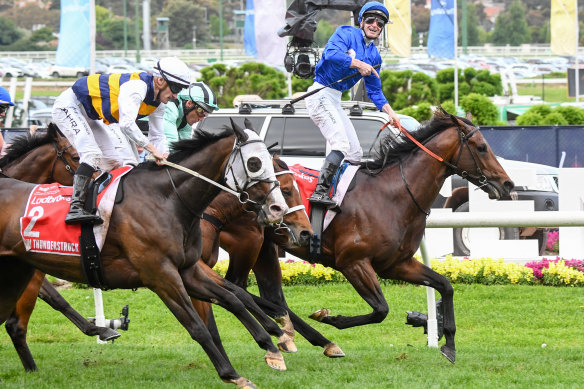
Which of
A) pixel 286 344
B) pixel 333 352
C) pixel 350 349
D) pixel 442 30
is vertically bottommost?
pixel 350 349

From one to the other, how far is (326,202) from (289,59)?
→ 13.8 feet

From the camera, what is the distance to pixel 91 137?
6.64 m

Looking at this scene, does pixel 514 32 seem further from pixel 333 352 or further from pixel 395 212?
pixel 333 352

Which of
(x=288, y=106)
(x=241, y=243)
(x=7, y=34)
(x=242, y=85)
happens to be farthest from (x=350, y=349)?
(x=7, y=34)

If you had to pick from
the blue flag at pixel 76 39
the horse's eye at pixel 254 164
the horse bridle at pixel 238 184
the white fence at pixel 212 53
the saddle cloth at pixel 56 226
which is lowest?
the saddle cloth at pixel 56 226

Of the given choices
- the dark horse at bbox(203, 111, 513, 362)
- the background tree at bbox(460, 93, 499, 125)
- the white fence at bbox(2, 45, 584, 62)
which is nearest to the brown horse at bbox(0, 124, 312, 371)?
the dark horse at bbox(203, 111, 513, 362)

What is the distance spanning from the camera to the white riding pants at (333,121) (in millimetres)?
7555

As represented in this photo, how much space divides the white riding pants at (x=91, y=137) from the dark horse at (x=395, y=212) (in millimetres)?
1025

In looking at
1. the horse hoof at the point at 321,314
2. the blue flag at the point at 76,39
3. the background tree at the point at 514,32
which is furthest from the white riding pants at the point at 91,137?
the background tree at the point at 514,32

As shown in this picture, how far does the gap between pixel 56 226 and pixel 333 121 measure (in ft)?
8.25

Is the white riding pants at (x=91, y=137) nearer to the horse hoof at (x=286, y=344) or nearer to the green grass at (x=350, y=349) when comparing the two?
the green grass at (x=350, y=349)

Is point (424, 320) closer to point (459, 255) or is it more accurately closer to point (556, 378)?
point (556, 378)

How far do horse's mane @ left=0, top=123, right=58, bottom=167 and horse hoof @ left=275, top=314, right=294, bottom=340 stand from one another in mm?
2413

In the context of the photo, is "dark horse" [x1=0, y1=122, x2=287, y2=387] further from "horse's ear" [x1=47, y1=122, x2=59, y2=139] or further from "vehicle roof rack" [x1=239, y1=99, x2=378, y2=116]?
"vehicle roof rack" [x1=239, y1=99, x2=378, y2=116]
